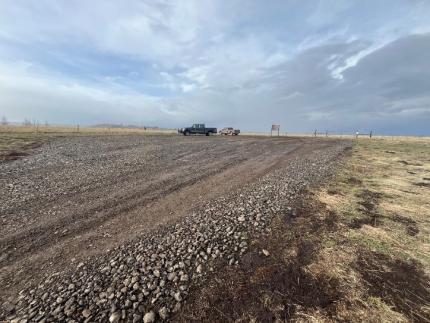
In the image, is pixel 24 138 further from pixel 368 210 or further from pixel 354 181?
pixel 368 210

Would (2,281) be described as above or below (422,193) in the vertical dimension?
below

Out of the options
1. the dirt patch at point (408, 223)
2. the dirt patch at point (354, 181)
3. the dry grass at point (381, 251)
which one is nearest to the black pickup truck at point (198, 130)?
the dirt patch at point (354, 181)

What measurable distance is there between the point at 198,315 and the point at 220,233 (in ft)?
7.60

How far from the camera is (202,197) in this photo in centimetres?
825

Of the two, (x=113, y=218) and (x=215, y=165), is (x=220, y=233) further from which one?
(x=215, y=165)

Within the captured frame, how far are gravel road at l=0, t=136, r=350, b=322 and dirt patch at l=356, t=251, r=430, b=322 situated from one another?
2217 millimetres

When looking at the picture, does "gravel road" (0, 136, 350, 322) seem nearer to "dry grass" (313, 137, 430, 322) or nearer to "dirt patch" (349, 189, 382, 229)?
"dry grass" (313, 137, 430, 322)

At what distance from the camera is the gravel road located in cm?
359

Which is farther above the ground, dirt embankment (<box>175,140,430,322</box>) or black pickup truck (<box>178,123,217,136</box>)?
black pickup truck (<box>178,123,217,136</box>)

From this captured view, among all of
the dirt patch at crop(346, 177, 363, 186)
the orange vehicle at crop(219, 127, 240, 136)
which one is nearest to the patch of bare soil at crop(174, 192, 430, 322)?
→ the dirt patch at crop(346, 177, 363, 186)

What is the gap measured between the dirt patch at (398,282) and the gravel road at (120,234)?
7.27ft

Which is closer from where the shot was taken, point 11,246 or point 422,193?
point 11,246

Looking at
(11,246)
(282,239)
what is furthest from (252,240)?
(11,246)

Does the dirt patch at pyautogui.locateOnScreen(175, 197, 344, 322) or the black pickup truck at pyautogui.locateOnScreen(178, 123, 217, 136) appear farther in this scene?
the black pickup truck at pyautogui.locateOnScreen(178, 123, 217, 136)
